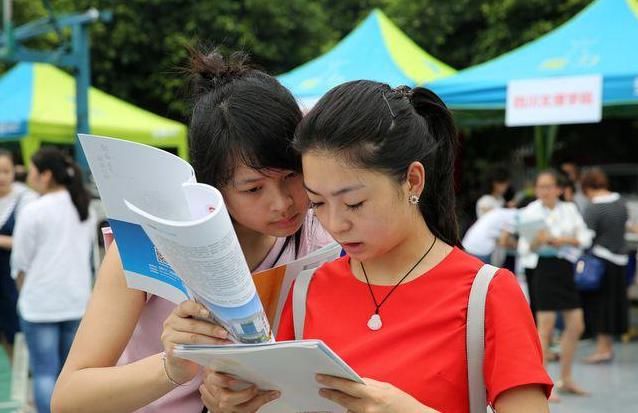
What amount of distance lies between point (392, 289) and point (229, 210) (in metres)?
0.37

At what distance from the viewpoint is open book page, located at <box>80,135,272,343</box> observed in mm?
1336

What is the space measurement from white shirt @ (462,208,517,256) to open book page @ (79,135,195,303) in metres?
6.92

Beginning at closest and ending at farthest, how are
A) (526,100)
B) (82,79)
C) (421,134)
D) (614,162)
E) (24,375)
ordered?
(421,134)
(24,375)
(526,100)
(82,79)
(614,162)

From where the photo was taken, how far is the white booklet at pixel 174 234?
4.38ft

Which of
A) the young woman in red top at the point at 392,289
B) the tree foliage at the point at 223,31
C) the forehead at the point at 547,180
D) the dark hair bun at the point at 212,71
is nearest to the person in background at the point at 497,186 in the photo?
the forehead at the point at 547,180

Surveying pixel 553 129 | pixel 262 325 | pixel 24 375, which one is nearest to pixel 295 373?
pixel 262 325

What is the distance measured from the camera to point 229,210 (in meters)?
1.82

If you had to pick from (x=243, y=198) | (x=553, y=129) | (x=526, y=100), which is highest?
(x=243, y=198)

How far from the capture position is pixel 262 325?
1.48 m


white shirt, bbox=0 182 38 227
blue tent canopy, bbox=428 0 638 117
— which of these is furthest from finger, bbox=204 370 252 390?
blue tent canopy, bbox=428 0 638 117

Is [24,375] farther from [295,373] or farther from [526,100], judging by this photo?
[295,373]

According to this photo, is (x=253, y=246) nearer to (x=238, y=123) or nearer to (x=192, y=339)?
(x=238, y=123)

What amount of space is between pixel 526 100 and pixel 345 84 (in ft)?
18.9

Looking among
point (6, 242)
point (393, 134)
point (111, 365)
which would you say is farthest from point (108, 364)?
point (6, 242)
